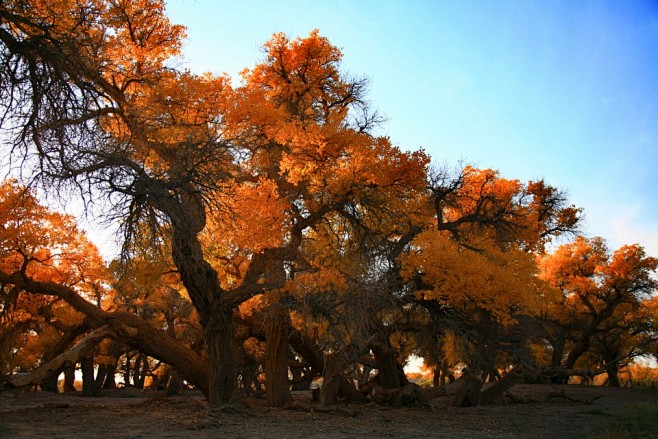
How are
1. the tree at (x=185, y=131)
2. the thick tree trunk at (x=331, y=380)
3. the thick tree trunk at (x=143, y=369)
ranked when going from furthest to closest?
1. the thick tree trunk at (x=143, y=369)
2. the thick tree trunk at (x=331, y=380)
3. the tree at (x=185, y=131)

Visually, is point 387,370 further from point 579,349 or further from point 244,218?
point 579,349

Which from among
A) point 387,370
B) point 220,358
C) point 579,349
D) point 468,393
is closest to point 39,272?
point 220,358

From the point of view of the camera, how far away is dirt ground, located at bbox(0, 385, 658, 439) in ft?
32.4

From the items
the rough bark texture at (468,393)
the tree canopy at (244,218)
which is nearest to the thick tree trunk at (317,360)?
the tree canopy at (244,218)

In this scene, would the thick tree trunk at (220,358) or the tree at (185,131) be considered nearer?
the tree at (185,131)

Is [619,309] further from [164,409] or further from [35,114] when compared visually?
[35,114]

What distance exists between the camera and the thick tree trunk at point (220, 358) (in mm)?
13531

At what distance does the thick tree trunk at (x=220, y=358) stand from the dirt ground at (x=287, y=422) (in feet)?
1.81

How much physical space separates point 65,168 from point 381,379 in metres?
13.3

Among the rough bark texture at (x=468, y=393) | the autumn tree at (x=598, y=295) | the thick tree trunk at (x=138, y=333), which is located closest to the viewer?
the thick tree trunk at (x=138, y=333)

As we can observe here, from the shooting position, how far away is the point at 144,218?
29.4 feet

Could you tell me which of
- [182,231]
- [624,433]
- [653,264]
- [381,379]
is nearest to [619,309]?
[653,264]

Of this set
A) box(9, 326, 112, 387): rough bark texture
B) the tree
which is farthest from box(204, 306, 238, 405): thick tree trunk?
box(9, 326, 112, 387): rough bark texture

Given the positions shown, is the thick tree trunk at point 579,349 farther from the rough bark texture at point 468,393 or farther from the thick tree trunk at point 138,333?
the thick tree trunk at point 138,333
